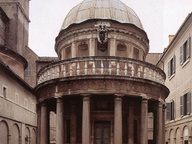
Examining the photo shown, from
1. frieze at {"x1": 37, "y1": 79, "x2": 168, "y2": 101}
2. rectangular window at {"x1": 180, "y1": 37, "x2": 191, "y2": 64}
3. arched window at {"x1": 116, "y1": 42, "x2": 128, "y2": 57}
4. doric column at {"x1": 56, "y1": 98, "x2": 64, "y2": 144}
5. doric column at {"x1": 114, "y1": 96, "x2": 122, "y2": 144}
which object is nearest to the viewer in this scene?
doric column at {"x1": 114, "y1": 96, "x2": 122, "y2": 144}

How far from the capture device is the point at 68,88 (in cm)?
2095

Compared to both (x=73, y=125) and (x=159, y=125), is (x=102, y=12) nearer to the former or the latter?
(x=73, y=125)

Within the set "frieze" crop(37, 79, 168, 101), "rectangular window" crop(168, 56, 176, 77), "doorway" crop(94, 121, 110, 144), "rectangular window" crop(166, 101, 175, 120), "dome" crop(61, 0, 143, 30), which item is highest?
"dome" crop(61, 0, 143, 30)

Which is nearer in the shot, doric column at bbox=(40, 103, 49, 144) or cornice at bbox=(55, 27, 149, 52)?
doric column at bbox=(40, 103, 49, 144)

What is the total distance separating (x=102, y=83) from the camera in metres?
20.5

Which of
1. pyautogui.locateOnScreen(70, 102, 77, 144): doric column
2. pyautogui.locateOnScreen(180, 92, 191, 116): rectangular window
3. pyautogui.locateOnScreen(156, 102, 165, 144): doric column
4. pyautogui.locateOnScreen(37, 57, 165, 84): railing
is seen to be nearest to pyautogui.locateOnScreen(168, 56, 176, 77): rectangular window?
pyautogui.locateOnScreen(180, 92, 191, 116): rectangular window

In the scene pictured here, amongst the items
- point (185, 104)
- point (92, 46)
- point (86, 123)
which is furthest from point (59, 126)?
point (185, 104)

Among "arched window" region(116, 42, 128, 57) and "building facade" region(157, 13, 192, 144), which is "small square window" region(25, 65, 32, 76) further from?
"arched window" region(116, 42, 128, 57)

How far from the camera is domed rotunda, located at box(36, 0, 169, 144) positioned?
20.5 metres

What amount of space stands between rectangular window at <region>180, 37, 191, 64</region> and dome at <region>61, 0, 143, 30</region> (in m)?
3.94

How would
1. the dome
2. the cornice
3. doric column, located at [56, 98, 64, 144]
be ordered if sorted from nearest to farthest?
doric column, located at [56, 98, 64, 144]
the cornice
the dome

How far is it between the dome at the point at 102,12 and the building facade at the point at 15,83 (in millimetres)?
6430

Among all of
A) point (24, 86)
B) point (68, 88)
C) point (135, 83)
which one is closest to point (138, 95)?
point (135, 83)

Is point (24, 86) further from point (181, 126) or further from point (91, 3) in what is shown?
point (181, 126)
